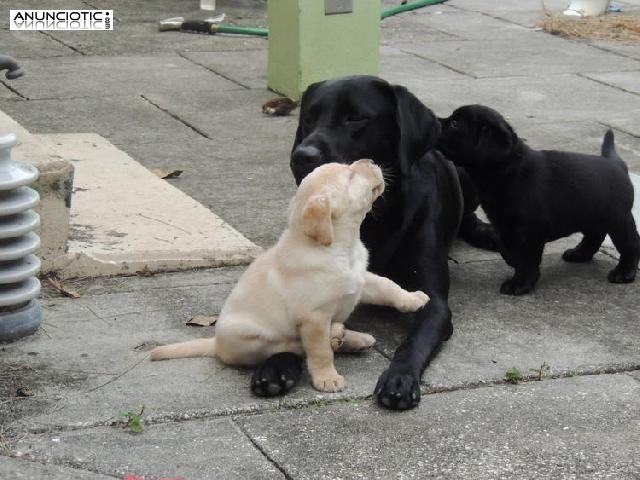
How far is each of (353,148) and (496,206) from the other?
72 cm

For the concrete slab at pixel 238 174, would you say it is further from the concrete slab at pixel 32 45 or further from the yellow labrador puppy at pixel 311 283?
the concrete slab at pixel 32 45

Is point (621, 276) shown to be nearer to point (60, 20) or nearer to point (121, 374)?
point (121, 374)

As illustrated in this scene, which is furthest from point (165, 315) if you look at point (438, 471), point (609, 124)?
point (609, 124)

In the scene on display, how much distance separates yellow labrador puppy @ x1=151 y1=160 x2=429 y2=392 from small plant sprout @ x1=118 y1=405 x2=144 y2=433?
0.48 m

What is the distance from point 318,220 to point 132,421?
84 cm

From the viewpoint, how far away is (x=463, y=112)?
16.8 feet

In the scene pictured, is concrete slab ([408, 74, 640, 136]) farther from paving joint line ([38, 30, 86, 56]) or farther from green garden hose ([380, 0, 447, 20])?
paving joint line ([38, 30, 86, 56])

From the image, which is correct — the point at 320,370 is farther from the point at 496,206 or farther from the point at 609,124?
the point at 609,124

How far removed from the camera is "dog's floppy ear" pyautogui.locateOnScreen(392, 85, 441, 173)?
16.0 feet

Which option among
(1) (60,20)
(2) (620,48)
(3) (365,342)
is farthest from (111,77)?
(3) (365,342)

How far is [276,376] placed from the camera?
12.8ft

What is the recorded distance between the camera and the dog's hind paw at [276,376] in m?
3.90

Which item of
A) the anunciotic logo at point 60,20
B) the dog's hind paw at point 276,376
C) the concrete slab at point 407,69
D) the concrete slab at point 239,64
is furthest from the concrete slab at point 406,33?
the dog's hind paw at point 276,376

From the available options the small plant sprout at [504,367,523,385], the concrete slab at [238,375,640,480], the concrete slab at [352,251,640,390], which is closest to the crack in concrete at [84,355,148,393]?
the concrete slab at [238,375,640,480]
